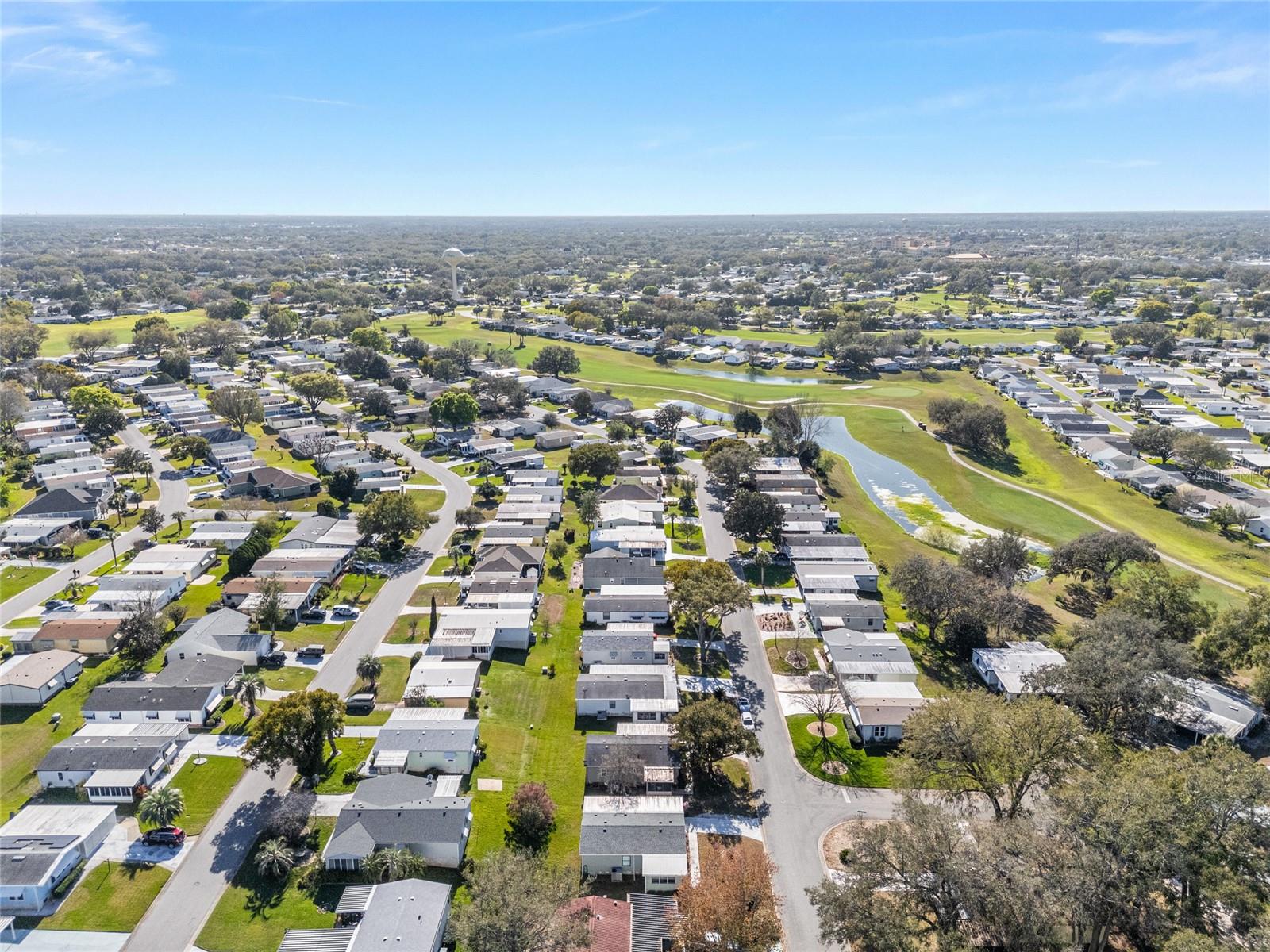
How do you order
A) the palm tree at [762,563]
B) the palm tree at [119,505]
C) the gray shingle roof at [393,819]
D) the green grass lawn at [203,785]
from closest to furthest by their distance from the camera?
the gray shingle roof at [393,819] → the green grass lawn at [203,785] → the palm tree at [762,563] → the palm tree at [119,505]

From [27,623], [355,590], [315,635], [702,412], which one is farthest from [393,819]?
[702,412]

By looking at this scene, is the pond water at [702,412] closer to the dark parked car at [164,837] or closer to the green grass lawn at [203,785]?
the green grass lawn at [203,785]

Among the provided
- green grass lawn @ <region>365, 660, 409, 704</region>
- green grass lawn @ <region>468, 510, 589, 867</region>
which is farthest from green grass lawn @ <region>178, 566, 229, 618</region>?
green grass lawn @ <region>468, 510, 589, 867</region>

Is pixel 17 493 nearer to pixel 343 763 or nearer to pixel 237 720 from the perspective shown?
pixel 237 720

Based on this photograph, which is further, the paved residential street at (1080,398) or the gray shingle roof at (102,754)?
the paved residential street at (1080,398)

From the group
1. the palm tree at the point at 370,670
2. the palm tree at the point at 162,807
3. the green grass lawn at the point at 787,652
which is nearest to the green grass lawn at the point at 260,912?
the palm tree at the point at 162,807

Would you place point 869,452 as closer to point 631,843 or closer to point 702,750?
point 702,750
